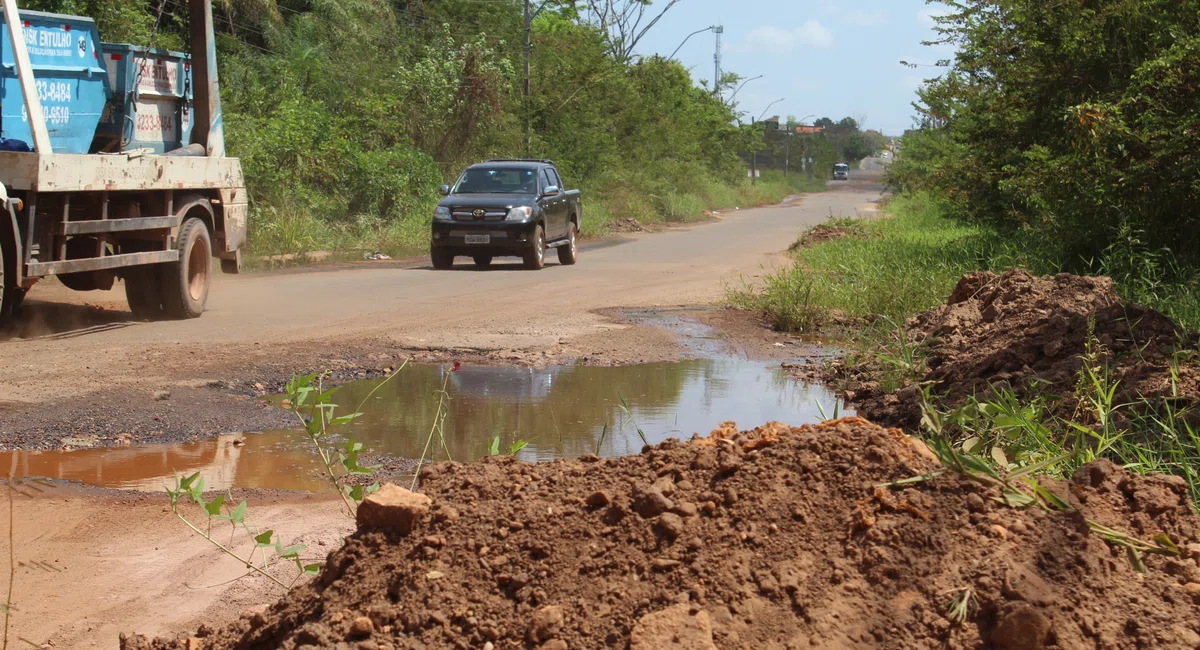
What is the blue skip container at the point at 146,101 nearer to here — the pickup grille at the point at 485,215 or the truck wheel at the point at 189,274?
the truck wheel at the point at 189,274

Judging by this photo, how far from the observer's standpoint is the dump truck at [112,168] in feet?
32.0

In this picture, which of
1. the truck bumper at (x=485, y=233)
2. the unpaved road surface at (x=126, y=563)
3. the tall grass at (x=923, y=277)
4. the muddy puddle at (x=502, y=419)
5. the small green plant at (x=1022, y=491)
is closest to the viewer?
the small green plant at (x=1022, y=491)

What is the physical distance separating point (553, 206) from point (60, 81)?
9454mm

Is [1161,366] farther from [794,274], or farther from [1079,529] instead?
[794,274]

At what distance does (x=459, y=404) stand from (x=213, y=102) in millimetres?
6557

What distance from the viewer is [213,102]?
13.0 m

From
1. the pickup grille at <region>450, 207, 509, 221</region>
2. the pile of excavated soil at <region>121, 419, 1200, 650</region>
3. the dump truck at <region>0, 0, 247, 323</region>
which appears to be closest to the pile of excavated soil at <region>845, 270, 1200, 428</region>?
the pile of excavated soil at <region>121, 419, 1200, 650</region>

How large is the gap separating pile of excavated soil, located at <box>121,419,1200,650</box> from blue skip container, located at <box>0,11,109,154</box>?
26.5 feet

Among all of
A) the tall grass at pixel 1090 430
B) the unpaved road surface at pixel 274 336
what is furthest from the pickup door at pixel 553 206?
the tall grass at pixel 1090 430

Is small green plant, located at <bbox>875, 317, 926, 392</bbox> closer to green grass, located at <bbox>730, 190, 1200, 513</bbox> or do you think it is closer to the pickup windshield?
green grass, located at <bbox>730, 190, 1200, 513</bbox>

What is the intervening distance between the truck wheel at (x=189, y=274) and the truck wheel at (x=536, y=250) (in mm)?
6458

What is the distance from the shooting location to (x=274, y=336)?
34.4 ft

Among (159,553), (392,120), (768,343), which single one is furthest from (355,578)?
(392,120)

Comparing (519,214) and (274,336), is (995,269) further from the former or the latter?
(274,336)
